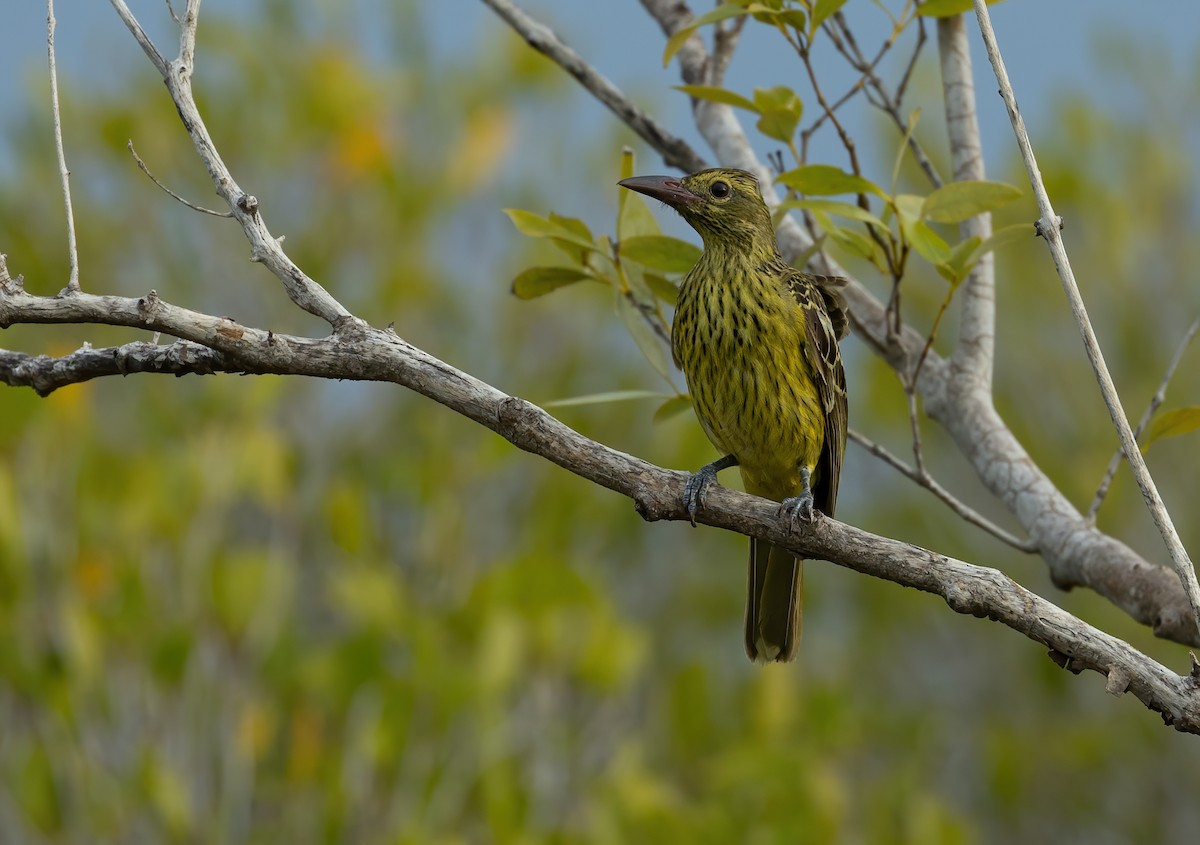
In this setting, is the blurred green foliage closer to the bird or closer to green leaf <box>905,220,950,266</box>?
the bird

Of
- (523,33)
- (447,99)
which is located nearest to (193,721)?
(523,33)

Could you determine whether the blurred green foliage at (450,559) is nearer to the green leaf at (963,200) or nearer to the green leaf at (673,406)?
the green leaf at (673,406)

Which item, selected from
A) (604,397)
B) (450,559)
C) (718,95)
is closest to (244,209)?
(604,397)

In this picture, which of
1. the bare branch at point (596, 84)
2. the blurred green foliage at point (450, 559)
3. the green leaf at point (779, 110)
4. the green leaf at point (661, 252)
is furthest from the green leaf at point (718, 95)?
the blurred green foliage at point (450, 559)

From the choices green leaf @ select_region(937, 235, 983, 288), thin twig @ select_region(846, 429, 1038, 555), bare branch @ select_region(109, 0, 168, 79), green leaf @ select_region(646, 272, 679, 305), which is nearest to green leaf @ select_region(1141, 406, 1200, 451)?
thin twig @ select_region(846, 429, 1038, 555)

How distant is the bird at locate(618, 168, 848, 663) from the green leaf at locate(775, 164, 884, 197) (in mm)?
521

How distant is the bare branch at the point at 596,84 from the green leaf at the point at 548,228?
24.9 inches

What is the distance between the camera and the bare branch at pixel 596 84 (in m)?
3.75

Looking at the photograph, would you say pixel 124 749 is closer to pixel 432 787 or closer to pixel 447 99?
pixel 432 787

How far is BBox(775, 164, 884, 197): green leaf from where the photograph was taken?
116 inches

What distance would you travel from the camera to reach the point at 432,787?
6312mm

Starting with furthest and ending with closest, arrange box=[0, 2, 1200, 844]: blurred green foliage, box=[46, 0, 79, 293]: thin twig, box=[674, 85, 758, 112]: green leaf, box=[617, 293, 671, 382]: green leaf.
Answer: box=[0, 2, 1200, 844]: blurred green foliage, box=[617, 293, 671, 382]: green leaf, box=[674, 85, 758, 112]: green leaf, box=[46, 0, 79, 293]: thin twig

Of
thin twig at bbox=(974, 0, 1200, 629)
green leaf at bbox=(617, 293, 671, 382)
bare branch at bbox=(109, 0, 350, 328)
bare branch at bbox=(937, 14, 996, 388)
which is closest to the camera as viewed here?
thin twig at bbox=(974, 0, 1200, 629)

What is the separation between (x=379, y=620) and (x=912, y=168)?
4.98m
